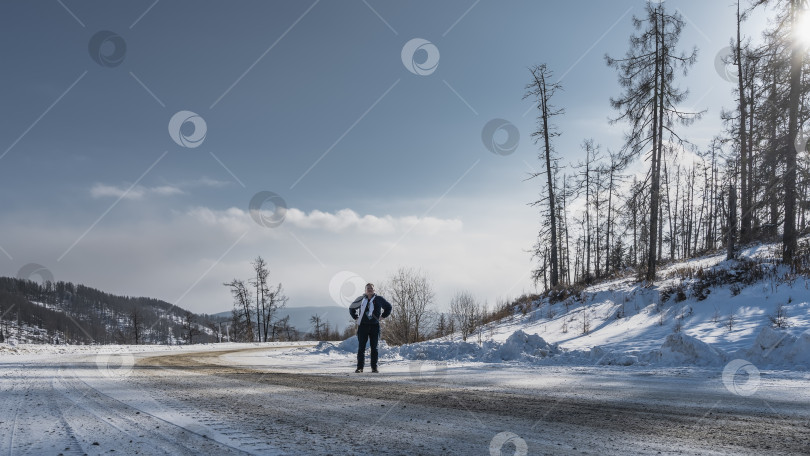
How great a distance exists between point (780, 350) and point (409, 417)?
27.2 feet

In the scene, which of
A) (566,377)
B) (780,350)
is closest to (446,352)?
(566,377)

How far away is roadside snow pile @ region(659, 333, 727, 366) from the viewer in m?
9.41

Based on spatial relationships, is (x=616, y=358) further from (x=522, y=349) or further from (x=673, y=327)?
(x=673, y=327)

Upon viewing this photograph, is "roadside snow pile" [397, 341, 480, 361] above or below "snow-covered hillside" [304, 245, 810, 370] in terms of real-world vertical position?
below

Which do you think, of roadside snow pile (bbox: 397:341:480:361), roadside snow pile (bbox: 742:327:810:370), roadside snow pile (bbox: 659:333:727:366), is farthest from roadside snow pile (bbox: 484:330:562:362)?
roadside snow pile (bbox: 742:327:810:370)

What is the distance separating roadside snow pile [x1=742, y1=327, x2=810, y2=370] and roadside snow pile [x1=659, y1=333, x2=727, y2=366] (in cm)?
59

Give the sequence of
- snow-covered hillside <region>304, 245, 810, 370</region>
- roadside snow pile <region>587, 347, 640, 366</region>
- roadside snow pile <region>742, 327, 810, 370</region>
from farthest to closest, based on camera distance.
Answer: roadside snow pile <region>587, 347, 640, 366</region> → snow-covered hillside <region>304, 245, 810, 370</region> → roadside snow pile <region>742, 327, 810, 370</region>

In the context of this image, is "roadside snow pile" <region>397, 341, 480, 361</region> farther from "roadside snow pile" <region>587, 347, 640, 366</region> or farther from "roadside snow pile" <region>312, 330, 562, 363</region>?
"roadside snow pile" <region>587, 347, 640, 366</region>

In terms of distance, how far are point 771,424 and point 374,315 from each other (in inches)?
301

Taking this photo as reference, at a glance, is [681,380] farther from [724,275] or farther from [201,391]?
[724,275]

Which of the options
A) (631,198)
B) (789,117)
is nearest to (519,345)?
(631,198)

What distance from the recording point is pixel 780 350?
9.01 metres

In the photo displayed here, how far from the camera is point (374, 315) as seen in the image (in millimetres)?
10789

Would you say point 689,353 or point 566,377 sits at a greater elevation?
point 689,353
